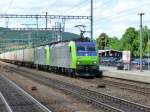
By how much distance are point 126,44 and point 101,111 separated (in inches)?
5459

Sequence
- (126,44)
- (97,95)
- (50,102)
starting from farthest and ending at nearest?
1. (126,44)
2. (97,95)
3. (50,102)

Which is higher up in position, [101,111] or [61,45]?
Answer: [61,45]

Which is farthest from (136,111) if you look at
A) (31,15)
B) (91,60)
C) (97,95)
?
(31,15)

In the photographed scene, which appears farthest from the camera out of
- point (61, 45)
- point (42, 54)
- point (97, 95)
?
point (42, 54)

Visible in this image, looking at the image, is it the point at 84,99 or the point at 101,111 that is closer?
the point at 101,111

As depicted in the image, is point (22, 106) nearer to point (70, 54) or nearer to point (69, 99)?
point (69, 99)

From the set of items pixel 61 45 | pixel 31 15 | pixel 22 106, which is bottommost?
pixel 22 106

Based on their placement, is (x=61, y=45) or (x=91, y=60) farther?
(x=61, y=45)

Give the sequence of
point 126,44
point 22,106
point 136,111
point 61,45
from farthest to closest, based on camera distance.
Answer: point 126,44 → point 61,45 → point 22,106 → point 136,111

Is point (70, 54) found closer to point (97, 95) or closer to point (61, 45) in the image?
point (61, 45)

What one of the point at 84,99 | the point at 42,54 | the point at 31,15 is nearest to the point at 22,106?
the point at 84,99

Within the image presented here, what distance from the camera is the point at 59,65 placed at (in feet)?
147

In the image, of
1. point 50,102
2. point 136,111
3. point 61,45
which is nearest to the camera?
point 136,111

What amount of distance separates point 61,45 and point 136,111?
1099 inches
